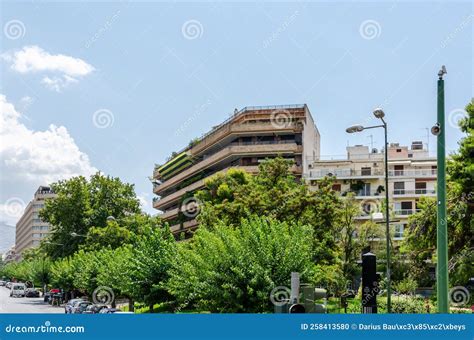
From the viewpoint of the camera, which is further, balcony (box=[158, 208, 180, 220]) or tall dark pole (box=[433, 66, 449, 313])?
balcony (box=[158, 208, 180, 220])

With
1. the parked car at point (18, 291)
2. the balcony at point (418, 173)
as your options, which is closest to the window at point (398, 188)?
the balcony at point (418, 173)

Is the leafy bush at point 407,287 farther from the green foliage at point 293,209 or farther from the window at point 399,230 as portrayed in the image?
the window at point 399,230

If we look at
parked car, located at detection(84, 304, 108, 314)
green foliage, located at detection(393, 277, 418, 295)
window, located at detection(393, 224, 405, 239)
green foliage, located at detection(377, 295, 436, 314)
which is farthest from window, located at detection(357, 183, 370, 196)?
green foliage, located at detection(377, 295, 436, 314)

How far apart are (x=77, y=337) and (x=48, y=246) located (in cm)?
7046

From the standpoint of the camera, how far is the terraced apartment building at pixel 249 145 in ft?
235

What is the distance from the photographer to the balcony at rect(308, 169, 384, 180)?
228 feet

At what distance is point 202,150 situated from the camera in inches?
3221

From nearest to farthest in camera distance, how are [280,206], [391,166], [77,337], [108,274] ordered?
[77,337], [280,206], [108,274], [391,166]

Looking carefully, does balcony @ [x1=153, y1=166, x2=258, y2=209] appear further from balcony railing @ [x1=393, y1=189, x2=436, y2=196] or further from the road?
the road

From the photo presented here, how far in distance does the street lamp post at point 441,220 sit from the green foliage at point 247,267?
11778mm

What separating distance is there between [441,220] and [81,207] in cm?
6694

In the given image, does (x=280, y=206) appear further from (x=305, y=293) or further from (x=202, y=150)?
(x=202, y=150)

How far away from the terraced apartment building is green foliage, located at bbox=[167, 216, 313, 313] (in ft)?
142

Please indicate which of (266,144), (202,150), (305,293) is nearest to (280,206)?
(305,293)
